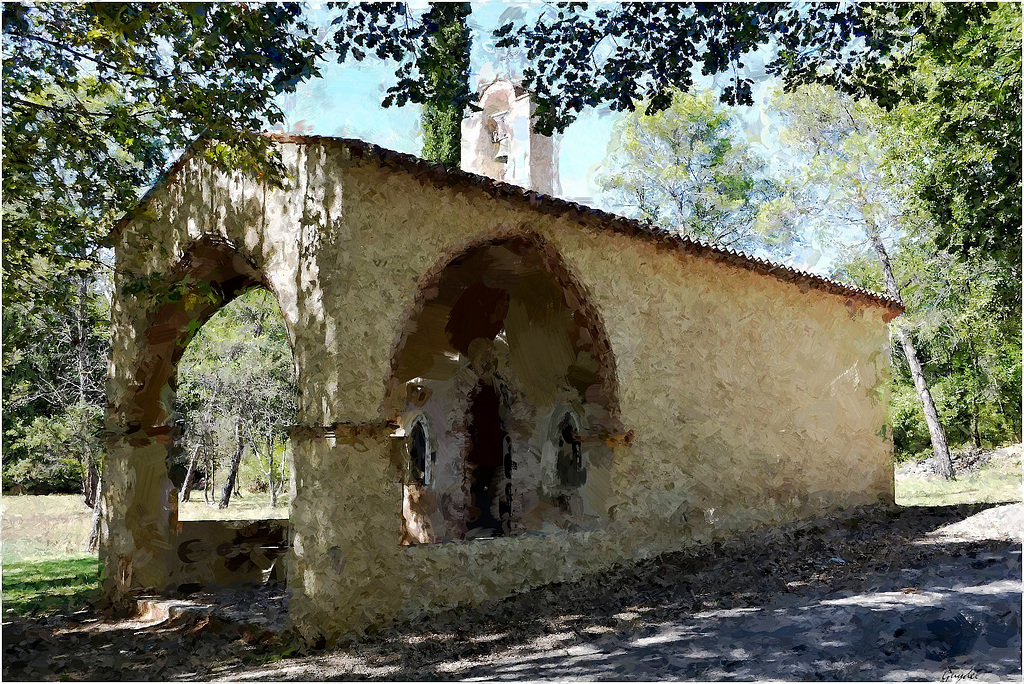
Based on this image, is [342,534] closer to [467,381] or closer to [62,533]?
[467,381]

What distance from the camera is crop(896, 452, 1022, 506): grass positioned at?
14.4 meters

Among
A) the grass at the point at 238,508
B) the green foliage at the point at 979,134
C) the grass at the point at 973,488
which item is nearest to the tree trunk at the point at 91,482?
the grass at the point at 238,508

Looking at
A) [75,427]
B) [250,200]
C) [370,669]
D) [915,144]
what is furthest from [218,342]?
[915,144]

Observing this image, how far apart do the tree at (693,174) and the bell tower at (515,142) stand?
860 centimetres

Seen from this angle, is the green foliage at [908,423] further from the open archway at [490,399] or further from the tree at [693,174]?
the open archway at [490,399]

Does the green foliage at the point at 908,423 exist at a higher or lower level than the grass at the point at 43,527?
higher

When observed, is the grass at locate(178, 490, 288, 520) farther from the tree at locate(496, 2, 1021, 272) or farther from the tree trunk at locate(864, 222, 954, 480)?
the tree at locate(496, 2, 1021, 272)

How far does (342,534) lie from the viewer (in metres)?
7.53

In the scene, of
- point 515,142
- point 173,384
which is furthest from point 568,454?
point 515,142

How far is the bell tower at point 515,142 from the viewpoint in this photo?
15.4 m

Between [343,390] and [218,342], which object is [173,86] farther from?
[218,342]

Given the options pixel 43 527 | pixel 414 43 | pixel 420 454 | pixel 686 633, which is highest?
pixel 414 43

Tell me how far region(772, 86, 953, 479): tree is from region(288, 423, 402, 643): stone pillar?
44.6 feet

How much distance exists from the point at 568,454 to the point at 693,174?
1387cm
